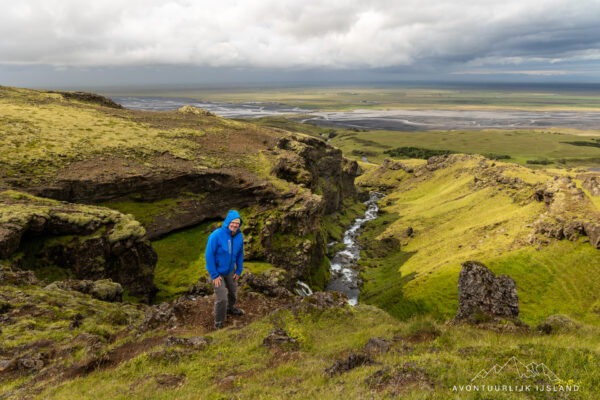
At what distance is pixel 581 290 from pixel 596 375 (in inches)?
1786

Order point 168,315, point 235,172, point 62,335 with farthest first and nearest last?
1. point 235,172
2. point 168,315
3. point 62,335

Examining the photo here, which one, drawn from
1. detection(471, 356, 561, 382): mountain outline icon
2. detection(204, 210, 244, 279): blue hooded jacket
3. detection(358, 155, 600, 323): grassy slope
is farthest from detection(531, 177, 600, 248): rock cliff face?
detection(204, 210, 244, 279): blue hooded jacket

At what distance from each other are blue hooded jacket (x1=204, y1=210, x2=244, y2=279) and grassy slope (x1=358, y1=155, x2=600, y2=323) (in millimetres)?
31645

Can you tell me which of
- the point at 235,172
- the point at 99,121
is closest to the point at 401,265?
the point at 235,172

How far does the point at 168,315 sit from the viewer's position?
752 inches

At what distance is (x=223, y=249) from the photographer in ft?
53.1

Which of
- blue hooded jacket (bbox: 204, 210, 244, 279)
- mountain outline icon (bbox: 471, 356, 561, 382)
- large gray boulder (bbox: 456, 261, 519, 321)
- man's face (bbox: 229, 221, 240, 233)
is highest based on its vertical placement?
man's face (bbox: 229, 221, 240, 233)

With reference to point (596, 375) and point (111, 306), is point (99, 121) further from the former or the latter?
point (596, 375)

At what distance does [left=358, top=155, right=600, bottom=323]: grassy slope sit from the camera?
43.2 m

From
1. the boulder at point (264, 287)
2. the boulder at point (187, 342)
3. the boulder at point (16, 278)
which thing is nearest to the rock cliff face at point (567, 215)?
the boulder at point (264, 287)

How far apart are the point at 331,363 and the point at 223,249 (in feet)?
25.0

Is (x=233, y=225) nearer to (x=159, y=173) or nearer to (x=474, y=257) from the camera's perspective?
(x=159, y=173)

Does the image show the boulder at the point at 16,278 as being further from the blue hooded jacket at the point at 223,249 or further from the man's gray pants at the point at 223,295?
the blue hooded jacket at the point at 223,249

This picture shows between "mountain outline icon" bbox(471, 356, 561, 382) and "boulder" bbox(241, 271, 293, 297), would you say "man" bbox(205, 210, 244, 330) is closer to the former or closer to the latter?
"boulder" bbox(241, 271, 293, 297)
